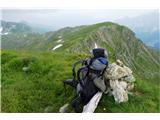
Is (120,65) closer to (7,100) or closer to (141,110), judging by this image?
(141,110)

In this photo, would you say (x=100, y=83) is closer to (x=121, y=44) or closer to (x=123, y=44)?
(x=121, y=44)

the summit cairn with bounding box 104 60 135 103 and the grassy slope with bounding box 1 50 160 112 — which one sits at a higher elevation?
the summit cairn with bounding box 104 60 135 103

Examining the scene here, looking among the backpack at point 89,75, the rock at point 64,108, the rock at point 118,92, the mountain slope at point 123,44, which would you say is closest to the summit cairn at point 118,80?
the rock at point 118,92

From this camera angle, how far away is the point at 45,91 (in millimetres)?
12062

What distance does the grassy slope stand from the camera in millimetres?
10172

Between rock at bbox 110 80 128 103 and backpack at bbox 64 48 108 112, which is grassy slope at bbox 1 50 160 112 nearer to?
rock at bbox 110 80 128 103

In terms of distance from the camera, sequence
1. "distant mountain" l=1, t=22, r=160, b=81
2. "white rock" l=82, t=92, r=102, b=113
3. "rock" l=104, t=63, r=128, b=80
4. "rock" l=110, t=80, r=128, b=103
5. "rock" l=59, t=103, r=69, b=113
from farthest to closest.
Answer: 1. "distant mountain" l=1, t=22, r=160, b=81
2. "rock" l=59, t=103, r=69, b=113
3. "rock" l=104, t=63, r=128, b=80
4. "rock" l=110, t=80, r=128, b=103
5. "white rock" l=82, t=92, r=102, b=113

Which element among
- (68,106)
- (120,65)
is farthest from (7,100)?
(120,65)

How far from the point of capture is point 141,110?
32.6 ft

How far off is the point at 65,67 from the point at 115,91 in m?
4.35

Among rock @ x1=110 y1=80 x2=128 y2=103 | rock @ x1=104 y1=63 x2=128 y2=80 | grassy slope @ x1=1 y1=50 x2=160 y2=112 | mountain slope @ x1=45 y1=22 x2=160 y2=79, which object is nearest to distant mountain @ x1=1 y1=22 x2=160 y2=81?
mountain slope @ x1=45 y1=22 x2=160 y2=79

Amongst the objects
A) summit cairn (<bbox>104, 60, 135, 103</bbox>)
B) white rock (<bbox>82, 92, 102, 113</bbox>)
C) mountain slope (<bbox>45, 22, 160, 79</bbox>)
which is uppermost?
summit cairn (<bbox>104, 60, 135, 103</bbox>)

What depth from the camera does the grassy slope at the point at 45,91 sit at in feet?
33.4

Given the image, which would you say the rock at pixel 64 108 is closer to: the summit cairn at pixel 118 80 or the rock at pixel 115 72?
the summit cairn at pixel 118 80
